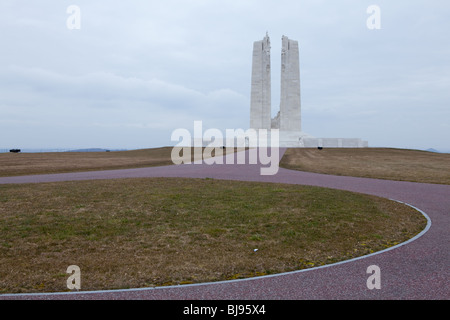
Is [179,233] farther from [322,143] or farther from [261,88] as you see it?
[261,88]

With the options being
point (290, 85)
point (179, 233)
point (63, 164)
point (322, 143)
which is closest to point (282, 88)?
point (290, 85)

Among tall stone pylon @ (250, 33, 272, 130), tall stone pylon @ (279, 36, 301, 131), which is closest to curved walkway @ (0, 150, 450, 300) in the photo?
Result: tall stone pylon @ (250, 33, 272, 130)

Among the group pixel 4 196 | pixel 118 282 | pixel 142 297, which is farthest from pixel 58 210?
pixel 142 297

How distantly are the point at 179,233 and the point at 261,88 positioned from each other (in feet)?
179

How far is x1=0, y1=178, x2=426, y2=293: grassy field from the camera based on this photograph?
568 cm

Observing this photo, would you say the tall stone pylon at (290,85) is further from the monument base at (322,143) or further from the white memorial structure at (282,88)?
the monument base at (322,143)

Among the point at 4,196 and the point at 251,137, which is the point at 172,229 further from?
the point at 251,137

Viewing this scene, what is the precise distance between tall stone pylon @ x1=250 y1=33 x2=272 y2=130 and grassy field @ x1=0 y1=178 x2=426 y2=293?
4763cm

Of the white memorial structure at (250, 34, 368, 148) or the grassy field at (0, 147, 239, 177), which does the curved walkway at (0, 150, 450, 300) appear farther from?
the white memorial structure at (250, 34, 368, 148)

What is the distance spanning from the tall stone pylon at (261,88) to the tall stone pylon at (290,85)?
277cm

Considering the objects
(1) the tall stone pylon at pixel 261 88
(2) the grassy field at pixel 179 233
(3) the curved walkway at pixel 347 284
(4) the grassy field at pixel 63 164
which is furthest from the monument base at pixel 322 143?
(3) the curved walkway at pixel 347 284

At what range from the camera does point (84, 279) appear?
533 centimetres

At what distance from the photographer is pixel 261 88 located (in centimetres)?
6003
